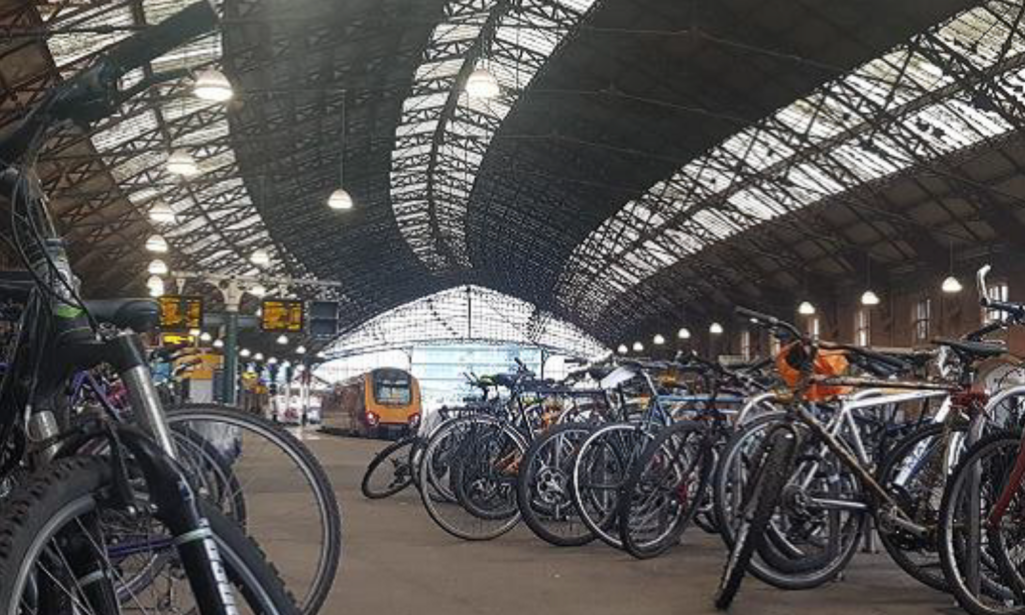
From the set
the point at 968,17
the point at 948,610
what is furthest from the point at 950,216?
the point at 948,610

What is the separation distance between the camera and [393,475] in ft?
36.5

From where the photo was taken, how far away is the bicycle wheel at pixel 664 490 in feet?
20.4

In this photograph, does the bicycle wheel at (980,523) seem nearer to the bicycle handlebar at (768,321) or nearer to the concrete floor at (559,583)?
the concrete floor at (559,583)

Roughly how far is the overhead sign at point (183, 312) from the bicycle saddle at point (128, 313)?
59.5 ft

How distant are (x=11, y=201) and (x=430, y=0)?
17.1m

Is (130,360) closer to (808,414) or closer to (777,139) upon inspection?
(808,414)

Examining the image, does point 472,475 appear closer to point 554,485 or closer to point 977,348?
point 554,485

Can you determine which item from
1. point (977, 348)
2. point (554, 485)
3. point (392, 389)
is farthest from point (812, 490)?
point (392, 389)

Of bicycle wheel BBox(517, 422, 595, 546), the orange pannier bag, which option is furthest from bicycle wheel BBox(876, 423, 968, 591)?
bicycle wheel BBox(517, 422, 595, 546)

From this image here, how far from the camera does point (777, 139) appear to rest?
22.2 m

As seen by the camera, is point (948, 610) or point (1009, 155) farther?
point (1009, 155)

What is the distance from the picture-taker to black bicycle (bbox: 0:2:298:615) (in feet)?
6.70

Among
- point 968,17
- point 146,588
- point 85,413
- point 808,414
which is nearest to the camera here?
point 146,588

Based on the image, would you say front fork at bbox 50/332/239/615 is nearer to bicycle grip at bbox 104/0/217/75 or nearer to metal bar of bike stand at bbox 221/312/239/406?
bicycle grip at bbox 104/0/217/75
